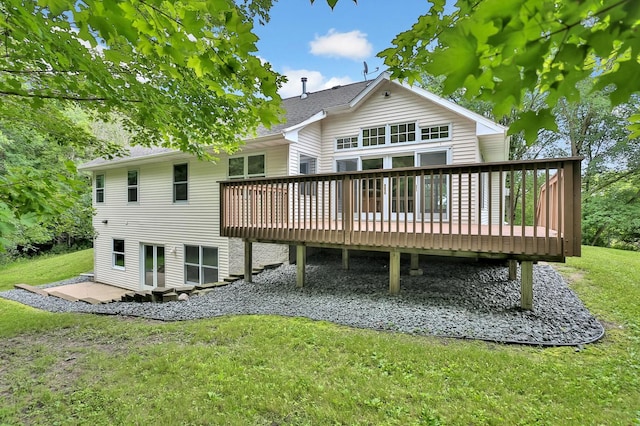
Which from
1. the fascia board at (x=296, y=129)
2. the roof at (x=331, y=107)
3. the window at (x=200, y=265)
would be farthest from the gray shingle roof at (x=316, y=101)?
the window at (x=200, y=265)

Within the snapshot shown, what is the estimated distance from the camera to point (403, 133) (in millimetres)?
8844

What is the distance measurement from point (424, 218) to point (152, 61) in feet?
17.0

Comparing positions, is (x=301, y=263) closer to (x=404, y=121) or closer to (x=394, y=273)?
(x=394, y=273)

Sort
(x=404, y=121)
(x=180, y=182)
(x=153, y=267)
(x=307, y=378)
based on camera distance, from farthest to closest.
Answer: (x=153, y=267) → (x=180, y=182) → (x=404, y=121) → (x=307, y=378)

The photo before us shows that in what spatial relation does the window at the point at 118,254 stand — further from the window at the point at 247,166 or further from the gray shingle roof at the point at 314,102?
the window at the point at 247,166

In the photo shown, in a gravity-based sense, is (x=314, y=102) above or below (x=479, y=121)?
above

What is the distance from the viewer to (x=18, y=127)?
242 inches

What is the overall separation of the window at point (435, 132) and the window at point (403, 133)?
0.29 metres

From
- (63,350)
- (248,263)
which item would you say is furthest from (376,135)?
(63,350)

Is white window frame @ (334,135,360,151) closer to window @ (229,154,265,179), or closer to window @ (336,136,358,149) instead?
window @ (336,136,358,149)

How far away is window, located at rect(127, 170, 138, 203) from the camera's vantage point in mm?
13137

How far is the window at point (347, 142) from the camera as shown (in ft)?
31.4

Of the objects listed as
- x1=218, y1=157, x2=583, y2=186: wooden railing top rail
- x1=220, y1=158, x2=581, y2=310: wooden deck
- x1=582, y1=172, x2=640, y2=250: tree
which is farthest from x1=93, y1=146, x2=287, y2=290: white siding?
x1=582, y1=172, x2=640, y2=250: tree

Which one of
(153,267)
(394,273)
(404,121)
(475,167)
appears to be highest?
(404,121)
